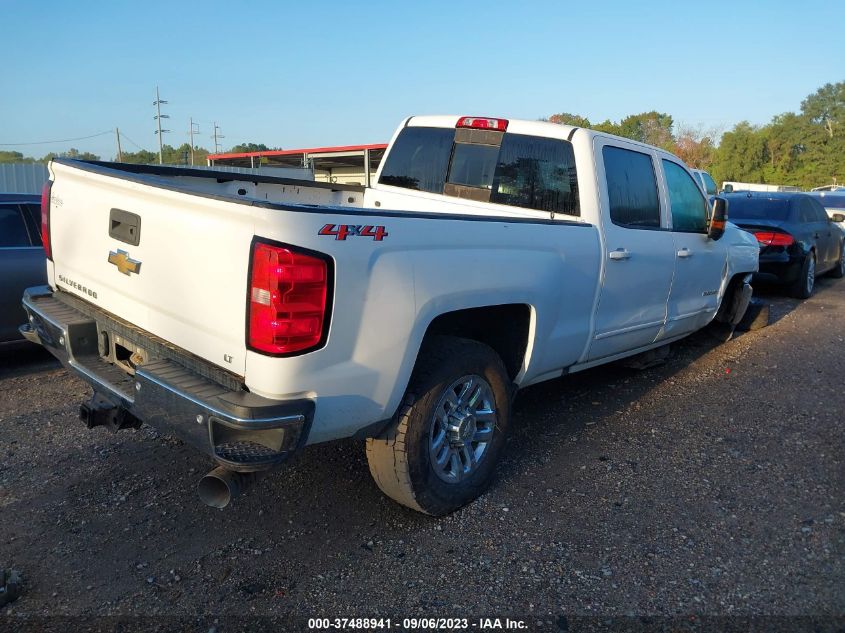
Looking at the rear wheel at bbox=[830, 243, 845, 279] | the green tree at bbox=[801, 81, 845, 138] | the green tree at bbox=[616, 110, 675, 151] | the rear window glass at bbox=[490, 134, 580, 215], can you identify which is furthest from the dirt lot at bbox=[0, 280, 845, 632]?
the green tree at bbox=[801, 81, 845, 138]

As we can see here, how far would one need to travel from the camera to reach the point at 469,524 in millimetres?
3426

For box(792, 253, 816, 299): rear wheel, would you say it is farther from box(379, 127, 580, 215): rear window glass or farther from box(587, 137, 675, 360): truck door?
box(379, 127, 580, 215): rear window glass

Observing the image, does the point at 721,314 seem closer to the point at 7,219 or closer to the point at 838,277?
the point at 7,219

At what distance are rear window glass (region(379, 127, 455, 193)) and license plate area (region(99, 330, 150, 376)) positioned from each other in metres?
2.44

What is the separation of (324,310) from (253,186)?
2.35 metres

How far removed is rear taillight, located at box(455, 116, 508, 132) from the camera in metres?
4.59

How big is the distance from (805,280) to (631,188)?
7083mm

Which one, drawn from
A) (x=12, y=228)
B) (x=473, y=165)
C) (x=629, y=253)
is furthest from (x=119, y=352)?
(x=12, y=228)

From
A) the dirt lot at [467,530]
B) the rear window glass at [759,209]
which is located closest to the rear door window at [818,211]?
the rear window glass at [759,209]

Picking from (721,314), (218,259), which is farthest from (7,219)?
(721,314)

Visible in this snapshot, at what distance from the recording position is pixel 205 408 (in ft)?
8.41

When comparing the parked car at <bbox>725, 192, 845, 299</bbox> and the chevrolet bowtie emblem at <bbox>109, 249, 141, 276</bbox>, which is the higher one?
the chevrolet bowtie emblem at <bbox>109, 249, 141, 276</bbox>

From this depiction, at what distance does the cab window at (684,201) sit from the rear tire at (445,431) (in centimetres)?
244

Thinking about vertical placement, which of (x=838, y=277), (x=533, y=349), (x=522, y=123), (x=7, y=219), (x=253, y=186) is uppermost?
(x=522, y=123)
